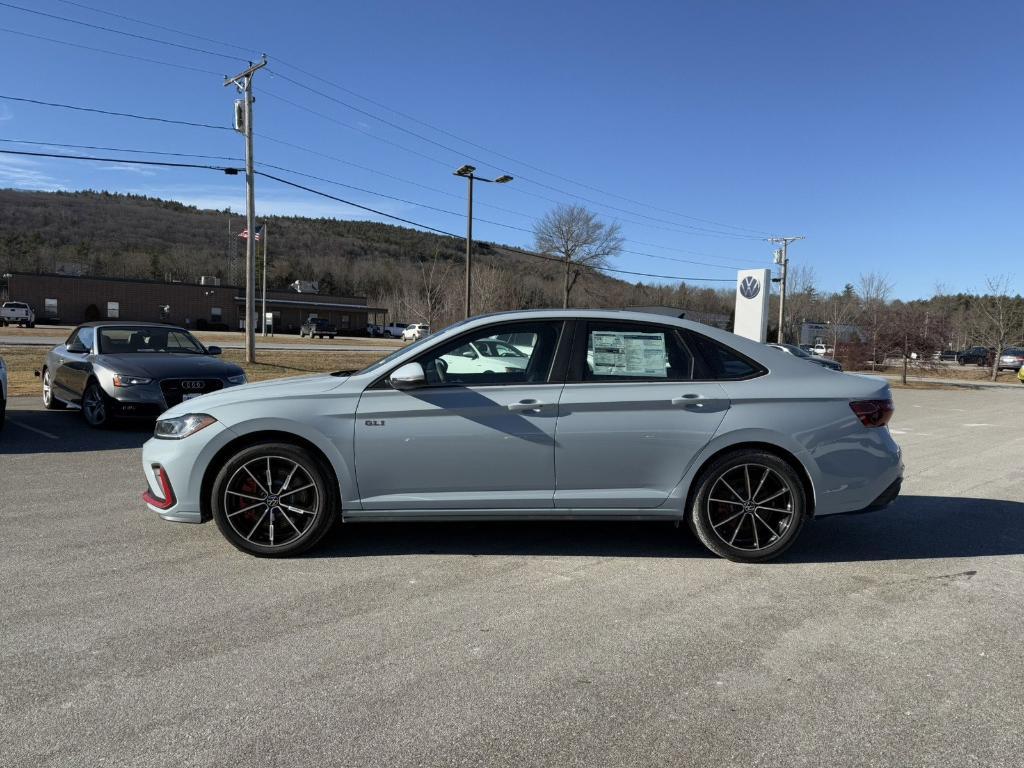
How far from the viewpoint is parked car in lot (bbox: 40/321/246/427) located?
9.62 meters

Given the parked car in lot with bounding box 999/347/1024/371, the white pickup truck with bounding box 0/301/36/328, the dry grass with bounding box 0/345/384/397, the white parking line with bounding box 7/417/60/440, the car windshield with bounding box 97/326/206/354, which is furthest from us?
the white pickup truck with bounding box 0/301/36/328

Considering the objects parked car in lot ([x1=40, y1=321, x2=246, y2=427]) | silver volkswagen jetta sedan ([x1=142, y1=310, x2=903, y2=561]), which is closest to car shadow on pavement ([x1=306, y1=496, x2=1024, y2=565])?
silver volkswagen jetta sedan ([x1=142, y1=310, x2=903, y2=561])

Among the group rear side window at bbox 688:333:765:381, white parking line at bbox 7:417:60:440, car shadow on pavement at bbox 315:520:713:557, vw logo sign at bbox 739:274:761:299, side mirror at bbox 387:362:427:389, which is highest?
vw logo sign at bbox 739:274:761:299

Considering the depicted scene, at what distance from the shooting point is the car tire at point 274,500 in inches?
179

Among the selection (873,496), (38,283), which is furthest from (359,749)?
(38,283)

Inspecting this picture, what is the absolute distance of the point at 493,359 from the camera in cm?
466

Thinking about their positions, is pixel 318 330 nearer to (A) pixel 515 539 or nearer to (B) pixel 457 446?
(A) pixel 515 539

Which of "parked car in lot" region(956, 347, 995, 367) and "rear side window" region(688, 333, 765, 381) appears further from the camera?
"parked car in lot" region(956, 347, 995, 367)

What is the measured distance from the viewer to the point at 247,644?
11.2ft

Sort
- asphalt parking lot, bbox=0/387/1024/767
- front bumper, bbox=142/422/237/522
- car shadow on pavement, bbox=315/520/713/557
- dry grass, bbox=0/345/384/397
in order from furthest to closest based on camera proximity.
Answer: dry grass, bbox=0/345/384/397 → car shadow on pavement, bbox=315/520/713/557 → front bumper, bbox=142/422/237/522 → asphalt parking lot, bbox=0/387/1024/767

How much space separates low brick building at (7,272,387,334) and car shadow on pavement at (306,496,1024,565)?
74.3 meters

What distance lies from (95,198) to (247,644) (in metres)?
197

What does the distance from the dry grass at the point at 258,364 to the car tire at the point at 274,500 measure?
12.5m

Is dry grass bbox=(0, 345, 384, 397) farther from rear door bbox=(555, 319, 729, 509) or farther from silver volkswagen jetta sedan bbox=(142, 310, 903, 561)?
rear door bbox=(555, 319, 729, 509)
